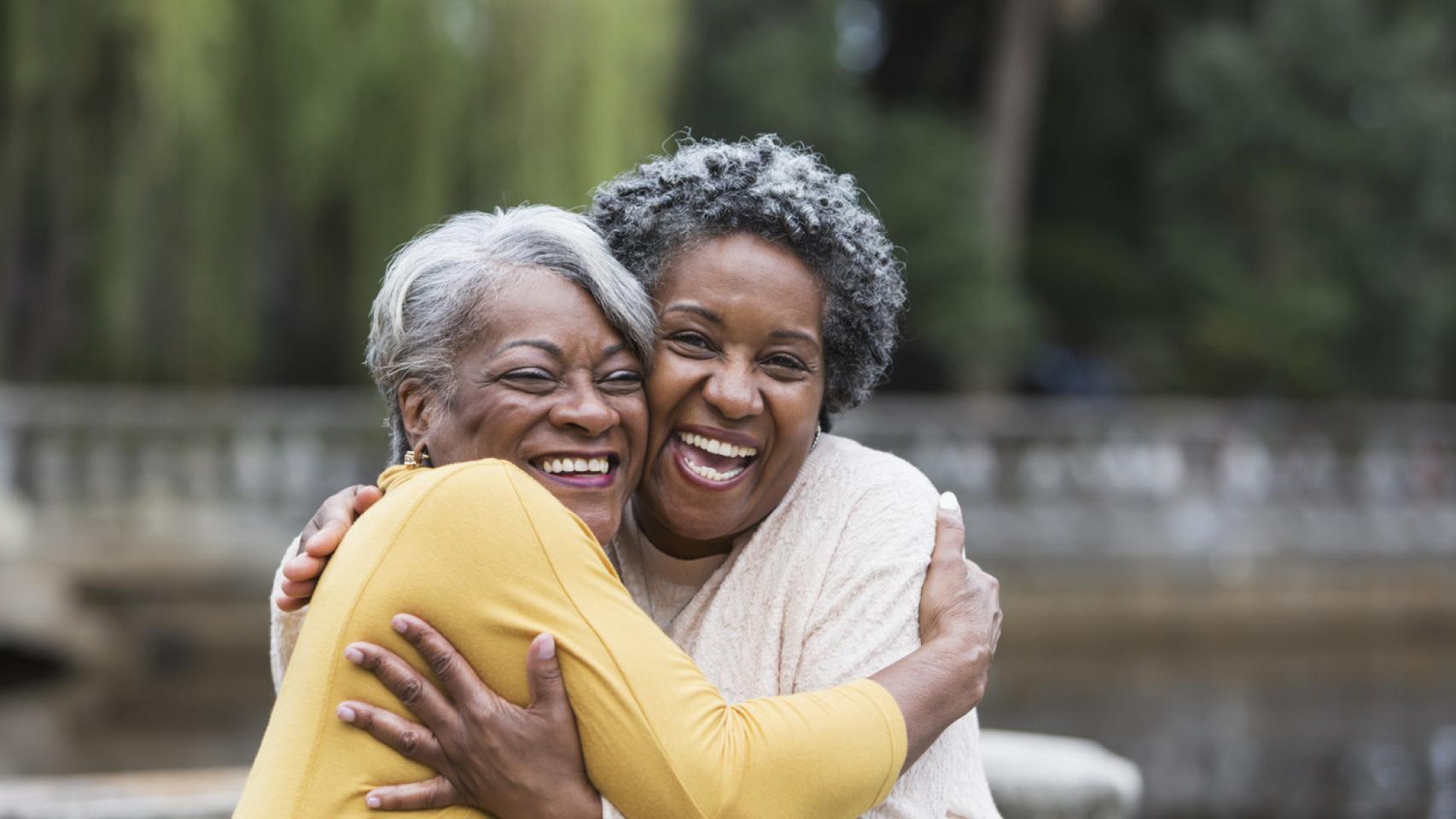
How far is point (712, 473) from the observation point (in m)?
2.33

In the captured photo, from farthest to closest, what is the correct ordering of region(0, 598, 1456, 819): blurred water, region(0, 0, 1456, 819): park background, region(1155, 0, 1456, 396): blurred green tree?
region(1155, 0, 1456, 396): blurred green tree < region(0, 0, 1456, 819): park background < region(0, 598, 1456, 819): blurred water

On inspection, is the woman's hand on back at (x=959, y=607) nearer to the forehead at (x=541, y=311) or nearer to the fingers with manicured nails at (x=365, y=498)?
the forehead at (x=541, y=311)

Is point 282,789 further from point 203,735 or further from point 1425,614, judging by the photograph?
point 1425,614

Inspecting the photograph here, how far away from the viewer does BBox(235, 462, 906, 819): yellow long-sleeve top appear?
6.07 feet

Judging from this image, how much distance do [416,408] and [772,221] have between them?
1.83ft

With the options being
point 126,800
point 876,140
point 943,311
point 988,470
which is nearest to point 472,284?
point 126,800

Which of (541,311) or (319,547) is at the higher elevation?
(541,311)

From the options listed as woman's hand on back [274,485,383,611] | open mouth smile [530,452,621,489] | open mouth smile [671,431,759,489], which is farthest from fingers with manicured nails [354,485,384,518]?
open mouth smile [671,431,759,489]

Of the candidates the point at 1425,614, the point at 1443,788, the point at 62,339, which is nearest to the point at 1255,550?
the point at 1425,614

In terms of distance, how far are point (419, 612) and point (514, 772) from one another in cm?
22

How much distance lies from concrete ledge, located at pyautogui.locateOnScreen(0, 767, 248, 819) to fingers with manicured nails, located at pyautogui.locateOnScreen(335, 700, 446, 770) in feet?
7.91

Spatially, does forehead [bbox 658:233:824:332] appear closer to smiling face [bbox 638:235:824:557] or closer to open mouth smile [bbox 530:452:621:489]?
smiling face [bbox 638:235:824:557]

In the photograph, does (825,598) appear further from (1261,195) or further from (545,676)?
(1261,195)

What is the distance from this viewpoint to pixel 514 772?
6.18 ft
